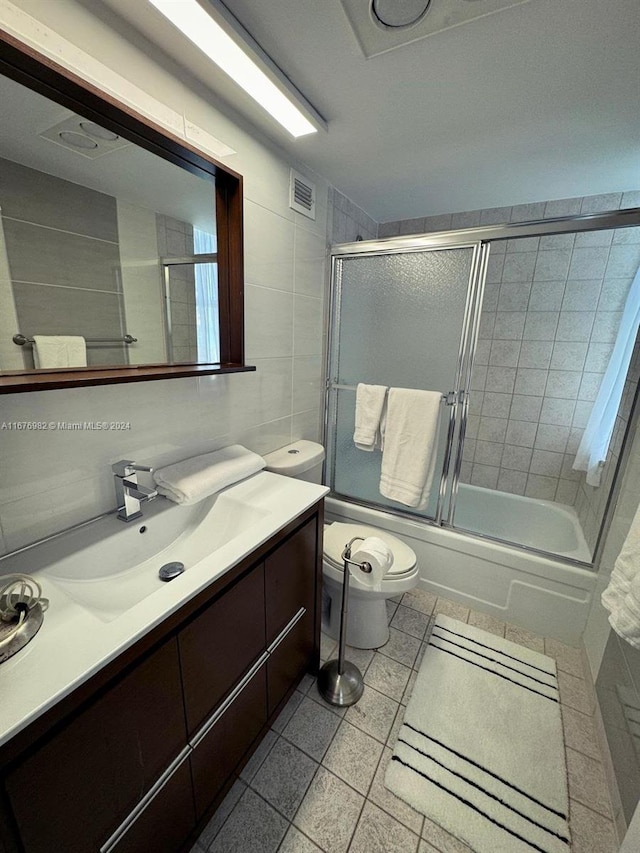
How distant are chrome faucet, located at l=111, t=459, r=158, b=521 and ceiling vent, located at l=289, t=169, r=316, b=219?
1357 mm

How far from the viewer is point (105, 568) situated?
0.92 metres

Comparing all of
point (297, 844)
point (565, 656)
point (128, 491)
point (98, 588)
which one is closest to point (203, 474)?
point (128, 491)

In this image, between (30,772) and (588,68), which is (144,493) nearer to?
(30,772)

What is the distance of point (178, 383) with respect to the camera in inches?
47.6

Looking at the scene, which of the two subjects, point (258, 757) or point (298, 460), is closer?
point (258, 757)

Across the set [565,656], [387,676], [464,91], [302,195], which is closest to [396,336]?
[302,195]

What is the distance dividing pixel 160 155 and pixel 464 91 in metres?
1.03

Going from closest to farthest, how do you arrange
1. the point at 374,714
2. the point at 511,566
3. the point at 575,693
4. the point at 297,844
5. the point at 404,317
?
the point at 297,844 → the point at 374,714 → the point at 575,693 → the point at 511,566 → the point at 404,317

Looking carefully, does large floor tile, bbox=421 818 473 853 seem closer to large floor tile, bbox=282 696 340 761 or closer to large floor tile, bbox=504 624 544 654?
large floor tile, bbox=282 696 340 761

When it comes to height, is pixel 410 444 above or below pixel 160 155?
Answer: below

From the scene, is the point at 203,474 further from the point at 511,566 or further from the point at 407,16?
the point at 511,566

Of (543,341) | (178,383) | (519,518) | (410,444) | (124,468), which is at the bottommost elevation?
(519,518)

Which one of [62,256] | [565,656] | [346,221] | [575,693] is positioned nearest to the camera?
[62,256]

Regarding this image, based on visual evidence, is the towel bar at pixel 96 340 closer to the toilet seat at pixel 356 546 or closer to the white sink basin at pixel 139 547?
the white sink basin at pixel 139 547
